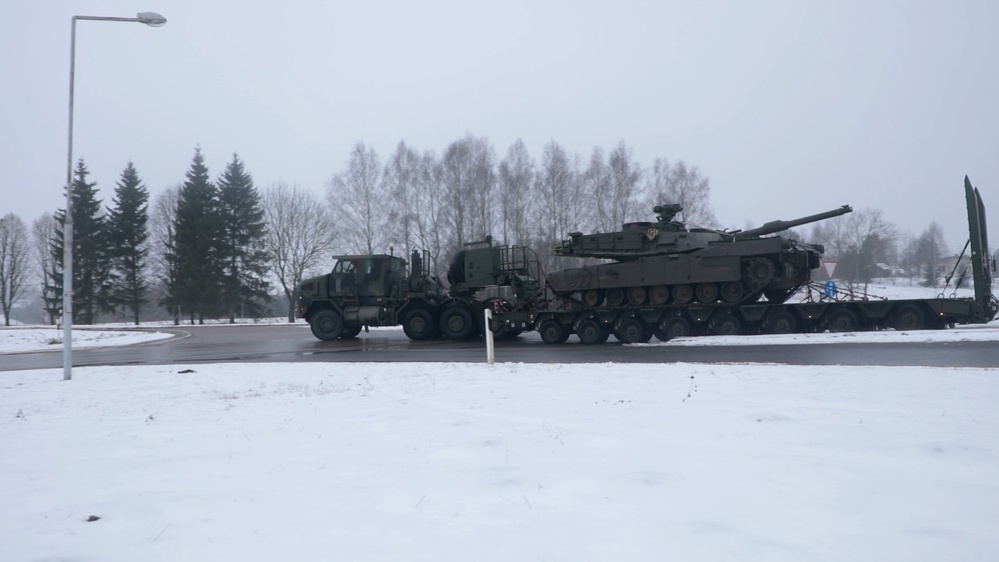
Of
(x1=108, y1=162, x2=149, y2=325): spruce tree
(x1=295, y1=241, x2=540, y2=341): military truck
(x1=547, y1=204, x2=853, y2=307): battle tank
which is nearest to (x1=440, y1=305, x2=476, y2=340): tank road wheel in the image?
(x1=295, y1=241, x2=540, y2=341): military truck

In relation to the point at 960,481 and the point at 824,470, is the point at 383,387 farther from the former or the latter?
the point at 960,481

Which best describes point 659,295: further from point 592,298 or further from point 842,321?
point 842,321

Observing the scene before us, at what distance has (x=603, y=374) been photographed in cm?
1048

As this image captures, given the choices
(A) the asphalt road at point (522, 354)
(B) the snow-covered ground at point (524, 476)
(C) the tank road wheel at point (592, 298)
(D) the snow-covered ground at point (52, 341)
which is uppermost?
(C) the tank road wheel at point (592, 298)

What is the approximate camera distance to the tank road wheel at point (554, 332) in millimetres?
21000

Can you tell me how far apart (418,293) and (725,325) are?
9.94 meters

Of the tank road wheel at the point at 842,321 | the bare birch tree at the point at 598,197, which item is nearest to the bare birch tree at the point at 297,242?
the bare birch tree at the point at 598,197

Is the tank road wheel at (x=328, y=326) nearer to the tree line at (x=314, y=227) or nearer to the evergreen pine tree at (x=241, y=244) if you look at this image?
the tree line at (x=314, y=227)

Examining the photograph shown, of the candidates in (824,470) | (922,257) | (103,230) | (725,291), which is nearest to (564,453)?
(824,470)

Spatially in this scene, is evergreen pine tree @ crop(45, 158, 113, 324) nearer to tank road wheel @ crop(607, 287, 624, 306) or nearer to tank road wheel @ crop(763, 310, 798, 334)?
tank road wheel @ crop(607, 287, 624, 306)

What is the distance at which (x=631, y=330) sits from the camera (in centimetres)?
2009

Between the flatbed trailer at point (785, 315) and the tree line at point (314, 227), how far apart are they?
15.0 meters

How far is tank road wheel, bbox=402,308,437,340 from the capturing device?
23.8m

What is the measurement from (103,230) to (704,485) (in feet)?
201
